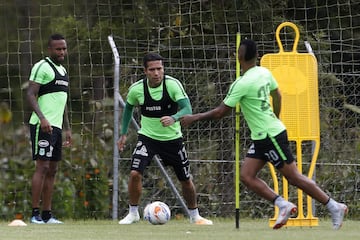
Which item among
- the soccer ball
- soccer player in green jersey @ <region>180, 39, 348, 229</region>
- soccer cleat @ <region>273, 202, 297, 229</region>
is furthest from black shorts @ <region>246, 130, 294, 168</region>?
the soccer ball

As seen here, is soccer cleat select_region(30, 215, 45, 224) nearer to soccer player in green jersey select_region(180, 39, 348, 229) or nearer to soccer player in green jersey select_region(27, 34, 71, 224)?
soccer player in green jersey select_region(27, 34, 71, 224)

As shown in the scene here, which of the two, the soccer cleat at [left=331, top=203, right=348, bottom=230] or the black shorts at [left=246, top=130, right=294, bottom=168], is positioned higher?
the black shorts at [left=246, top=130, right=294, bottom=168]

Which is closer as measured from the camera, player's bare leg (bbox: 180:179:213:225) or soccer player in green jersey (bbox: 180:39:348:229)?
soccer player in green jersey (bbox: 180:39:348:229)

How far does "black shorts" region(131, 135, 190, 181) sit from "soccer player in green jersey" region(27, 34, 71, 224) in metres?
0.99

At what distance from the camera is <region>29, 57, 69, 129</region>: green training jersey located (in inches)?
493

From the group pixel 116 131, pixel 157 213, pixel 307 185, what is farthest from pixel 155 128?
pixel 307 185

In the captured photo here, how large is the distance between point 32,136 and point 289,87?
9.76 ft

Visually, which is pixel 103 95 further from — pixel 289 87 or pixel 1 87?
pixel 289 87

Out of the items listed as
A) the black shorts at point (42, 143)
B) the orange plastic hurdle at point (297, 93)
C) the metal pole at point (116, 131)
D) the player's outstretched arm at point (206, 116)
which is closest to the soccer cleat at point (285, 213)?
the player's outstretched arm at point (206, 116)

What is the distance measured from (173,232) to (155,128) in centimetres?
180

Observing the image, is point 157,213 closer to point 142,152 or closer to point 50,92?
point 142,152

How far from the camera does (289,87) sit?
11.7 metres

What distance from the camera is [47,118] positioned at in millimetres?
12562

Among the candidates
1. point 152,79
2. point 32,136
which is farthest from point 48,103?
point 152,79
